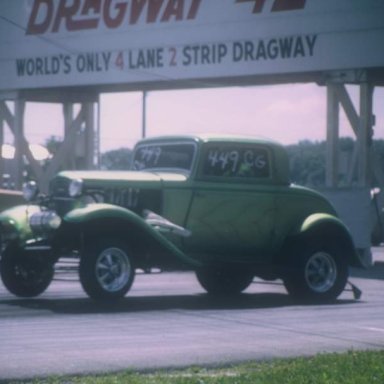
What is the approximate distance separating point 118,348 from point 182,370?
1.19 m

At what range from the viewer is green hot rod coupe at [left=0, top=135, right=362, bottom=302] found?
48.6 feet

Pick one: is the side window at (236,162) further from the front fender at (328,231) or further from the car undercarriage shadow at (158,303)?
the car undercarriage shadow at (158,303)

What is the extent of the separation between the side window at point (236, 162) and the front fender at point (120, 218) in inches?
47.7

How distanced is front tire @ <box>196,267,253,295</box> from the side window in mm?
1414

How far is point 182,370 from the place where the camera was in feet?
31.8

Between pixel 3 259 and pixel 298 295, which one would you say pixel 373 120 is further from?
pixel 3 259

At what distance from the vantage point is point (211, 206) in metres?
15.9

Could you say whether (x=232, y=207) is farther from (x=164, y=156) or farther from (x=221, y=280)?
(x=221, y=280)

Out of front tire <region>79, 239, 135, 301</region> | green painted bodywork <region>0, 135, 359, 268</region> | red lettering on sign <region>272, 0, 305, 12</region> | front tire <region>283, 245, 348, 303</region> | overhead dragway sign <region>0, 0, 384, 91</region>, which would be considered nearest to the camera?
front tire <region>79, 239, 135, 301</region>

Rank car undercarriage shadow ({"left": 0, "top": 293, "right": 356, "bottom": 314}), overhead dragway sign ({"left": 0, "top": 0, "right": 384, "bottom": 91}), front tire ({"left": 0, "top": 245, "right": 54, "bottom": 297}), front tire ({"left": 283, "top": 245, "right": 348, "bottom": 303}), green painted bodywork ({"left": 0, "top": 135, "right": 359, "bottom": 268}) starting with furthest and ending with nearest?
1. overhead dragway sign ({"left": 0, "top": 0, "right": 384, "bottom": 91})
2. front tire ({"left": 283, "top": 245, "right": 348, "bottom": 303})
3. front tire ({"left": 0, "top": 245, "right": 54, "bottom": 297})
4. green painted bodywork ({"left": 0, "top": 135, "right": 359, "bottom": 268})
5. car undercarriage shadow ({"left": 0, "top": 293, "right": 356, "bottom": 314})

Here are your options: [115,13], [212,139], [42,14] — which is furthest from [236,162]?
[42,14]

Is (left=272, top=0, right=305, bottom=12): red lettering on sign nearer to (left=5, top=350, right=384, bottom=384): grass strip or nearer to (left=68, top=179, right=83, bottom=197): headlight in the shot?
(left=68, top=179, right=83, bottom=197): headlight

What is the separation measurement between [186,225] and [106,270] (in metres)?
1.50

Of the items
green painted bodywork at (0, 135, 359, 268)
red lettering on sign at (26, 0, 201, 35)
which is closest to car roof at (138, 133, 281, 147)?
green painted bodywork at (0, 135, 359, 268)
